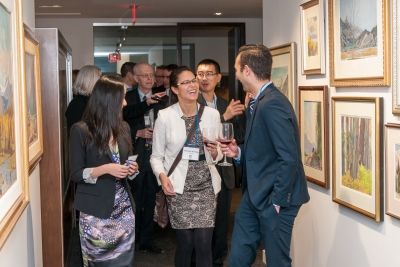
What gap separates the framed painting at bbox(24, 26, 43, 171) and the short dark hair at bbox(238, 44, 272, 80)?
1.12m

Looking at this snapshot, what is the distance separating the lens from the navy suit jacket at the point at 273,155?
2945 millimetres

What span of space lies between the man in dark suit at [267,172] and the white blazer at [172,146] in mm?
536

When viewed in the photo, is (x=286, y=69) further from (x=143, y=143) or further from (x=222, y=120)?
(x=143, y=143)

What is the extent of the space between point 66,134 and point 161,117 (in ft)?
5.73

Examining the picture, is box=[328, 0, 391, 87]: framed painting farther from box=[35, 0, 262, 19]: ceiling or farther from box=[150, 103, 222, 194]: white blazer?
box=[35, 0, 262, 19]: ceiling

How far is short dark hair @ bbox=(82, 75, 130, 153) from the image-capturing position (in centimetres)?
326

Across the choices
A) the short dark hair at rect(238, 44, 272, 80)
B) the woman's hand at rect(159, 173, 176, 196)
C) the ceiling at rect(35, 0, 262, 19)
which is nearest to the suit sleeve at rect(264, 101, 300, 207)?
the short dark hair at rect(238, 44, 272, 80)

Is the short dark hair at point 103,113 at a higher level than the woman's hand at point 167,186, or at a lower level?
higher

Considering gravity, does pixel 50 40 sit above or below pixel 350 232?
above

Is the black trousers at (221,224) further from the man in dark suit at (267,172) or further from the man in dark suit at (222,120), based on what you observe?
the man in dark suit at (267,172)

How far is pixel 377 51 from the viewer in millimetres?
2775

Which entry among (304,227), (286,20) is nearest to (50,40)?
(286,20)

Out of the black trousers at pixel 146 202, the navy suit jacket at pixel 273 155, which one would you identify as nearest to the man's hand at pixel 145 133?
the black trousers at pixel 146 202

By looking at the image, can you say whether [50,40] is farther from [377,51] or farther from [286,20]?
[377,51]
